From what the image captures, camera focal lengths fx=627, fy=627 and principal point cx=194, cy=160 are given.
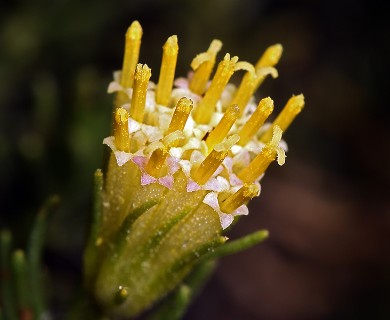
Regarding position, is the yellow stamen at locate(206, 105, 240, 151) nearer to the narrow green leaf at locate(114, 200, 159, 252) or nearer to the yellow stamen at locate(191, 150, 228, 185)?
the yellow stamen at locate(191, 150, 228, 185)

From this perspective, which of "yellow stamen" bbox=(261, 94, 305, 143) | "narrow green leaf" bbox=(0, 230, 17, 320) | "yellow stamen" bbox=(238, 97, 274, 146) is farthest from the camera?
"narrow green leaf" bbox=(0, 230, 17, 320)

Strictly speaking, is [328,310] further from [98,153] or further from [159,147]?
[159,147]

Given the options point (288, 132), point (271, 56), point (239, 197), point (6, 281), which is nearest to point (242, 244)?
point (239, 197)

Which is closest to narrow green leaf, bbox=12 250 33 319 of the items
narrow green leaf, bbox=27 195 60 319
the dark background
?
narrow green leaf, bbox=27 195 60 319

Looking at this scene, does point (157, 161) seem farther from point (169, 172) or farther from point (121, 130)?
point (121, 130)

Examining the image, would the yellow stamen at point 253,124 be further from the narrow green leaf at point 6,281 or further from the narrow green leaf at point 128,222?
the narrow green leaf at point 6,281

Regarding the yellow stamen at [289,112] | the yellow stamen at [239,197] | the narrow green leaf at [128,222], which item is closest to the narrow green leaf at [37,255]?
the narrow green leaf at [128,222]

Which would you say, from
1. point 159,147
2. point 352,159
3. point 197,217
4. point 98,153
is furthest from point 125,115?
point 352,159

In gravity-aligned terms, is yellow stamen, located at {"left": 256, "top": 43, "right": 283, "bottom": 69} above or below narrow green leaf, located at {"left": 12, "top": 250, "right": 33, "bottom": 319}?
above
